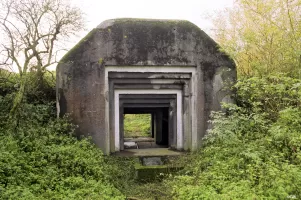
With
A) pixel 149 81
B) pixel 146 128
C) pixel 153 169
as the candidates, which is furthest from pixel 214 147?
pixel 146 128

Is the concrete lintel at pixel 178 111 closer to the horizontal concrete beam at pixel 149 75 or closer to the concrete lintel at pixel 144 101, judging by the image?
the concrete lintel at pixel 144 101

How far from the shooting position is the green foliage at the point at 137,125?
48.2ft

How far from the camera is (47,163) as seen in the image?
523cm

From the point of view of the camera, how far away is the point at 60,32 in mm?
7398

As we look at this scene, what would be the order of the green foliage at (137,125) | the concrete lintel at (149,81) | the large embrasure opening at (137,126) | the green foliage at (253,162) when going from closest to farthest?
the green foliage at (253,162)
the concrete lintel at (149,81)
the large embrasure opening at (137,126)
the green foliage at (137,125)

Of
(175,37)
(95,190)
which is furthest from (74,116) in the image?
(175,37)

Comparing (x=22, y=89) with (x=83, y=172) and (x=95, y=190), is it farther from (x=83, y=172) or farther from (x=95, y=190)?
(x=95, y=190)

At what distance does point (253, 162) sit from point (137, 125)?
11687mm

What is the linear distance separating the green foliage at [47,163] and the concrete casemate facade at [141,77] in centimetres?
65

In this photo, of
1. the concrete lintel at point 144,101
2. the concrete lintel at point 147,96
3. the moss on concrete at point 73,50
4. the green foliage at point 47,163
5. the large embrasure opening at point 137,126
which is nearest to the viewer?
the green foliage at point 47,163

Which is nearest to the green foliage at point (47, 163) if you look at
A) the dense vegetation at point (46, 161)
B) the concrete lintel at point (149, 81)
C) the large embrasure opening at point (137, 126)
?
the dense vegetation at point (46, 161)

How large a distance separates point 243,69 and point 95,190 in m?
6.31

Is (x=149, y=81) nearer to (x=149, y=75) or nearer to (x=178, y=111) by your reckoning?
(x=149, y=75)

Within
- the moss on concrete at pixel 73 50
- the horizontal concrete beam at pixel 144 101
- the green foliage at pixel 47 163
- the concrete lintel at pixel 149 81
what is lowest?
the green foliage at pixel 47 163
